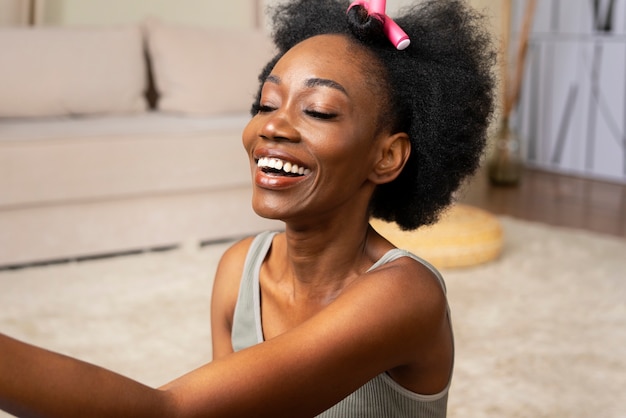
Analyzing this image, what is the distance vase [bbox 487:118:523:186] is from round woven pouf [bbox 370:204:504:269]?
6.90 feet

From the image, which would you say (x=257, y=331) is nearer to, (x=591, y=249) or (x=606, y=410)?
(x=606, y=410)

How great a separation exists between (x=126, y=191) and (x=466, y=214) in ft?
4.30

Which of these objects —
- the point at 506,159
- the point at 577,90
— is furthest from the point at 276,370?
the point at 577,90

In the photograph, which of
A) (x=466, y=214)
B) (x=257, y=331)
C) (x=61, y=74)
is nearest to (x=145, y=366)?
(x=257, y=331)

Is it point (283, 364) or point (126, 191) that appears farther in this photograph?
point (126, 191)

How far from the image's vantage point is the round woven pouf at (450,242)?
10.1 feet

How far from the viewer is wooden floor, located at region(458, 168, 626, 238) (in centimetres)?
413

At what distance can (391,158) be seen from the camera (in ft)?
4.00

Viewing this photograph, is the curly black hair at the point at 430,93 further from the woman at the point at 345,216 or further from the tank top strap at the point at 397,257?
the tank top strap at the point at 397,257

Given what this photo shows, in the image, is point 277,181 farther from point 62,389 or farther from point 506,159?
point 506,159

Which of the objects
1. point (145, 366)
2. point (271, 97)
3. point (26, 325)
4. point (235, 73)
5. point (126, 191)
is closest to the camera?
point (271, 97)

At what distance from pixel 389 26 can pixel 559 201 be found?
371cm

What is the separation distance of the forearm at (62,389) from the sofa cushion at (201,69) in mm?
3140

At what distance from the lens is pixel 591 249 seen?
135 inches
